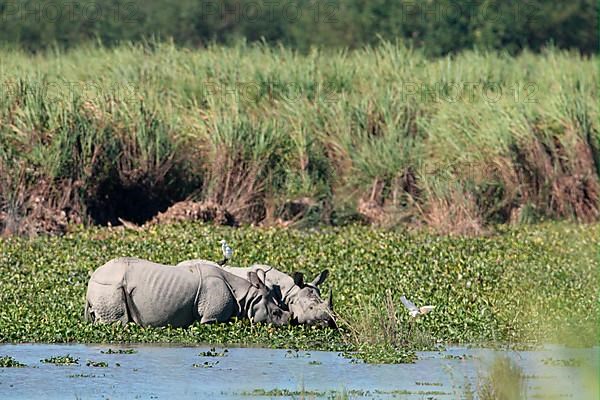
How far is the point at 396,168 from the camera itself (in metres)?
19.3

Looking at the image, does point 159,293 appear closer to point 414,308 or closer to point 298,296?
point 298,296

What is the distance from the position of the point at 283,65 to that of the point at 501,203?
512 centimetres

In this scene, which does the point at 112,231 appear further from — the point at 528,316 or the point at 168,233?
the point at 528,316

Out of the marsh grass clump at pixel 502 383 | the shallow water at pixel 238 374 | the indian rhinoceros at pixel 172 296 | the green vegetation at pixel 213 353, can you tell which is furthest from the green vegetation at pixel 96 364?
the marsh grass clump at pixel 502 383

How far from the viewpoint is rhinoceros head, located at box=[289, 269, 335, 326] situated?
11438 millimetres

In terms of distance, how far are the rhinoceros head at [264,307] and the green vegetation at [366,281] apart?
4.9 inches

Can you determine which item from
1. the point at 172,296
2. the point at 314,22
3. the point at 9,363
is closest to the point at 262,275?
the point at 172,296

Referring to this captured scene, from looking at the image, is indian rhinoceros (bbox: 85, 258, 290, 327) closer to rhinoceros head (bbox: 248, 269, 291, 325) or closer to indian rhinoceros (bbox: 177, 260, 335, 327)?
rhinoceros head (bbox: 248, 269, 291, 325)

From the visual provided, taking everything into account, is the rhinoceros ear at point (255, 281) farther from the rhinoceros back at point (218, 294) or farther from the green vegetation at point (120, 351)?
the green vegetation at point (120, 351)

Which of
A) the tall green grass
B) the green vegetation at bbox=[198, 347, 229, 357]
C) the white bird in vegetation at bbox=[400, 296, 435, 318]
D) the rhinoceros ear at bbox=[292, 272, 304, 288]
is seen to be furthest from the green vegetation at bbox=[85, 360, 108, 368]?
the tall green grass

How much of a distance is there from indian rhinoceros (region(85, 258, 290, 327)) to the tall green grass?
6077mm

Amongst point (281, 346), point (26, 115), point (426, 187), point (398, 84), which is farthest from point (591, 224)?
point (281, 346)

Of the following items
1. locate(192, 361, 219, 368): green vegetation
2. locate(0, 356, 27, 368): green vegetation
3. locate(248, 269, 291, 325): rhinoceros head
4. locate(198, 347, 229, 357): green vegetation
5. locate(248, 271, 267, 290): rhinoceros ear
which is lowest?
locate(0, 356, 27, 368): green vegetation

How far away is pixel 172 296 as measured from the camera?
11273mm
